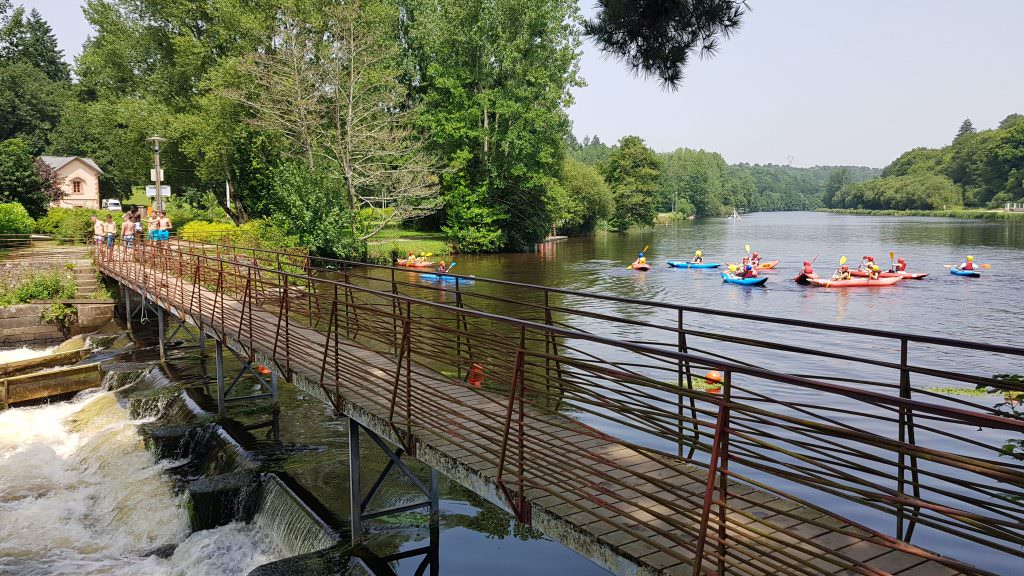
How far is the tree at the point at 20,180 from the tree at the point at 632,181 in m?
53.4

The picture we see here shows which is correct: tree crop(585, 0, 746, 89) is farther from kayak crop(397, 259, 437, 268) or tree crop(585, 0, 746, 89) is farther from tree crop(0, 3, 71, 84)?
tree crop(0, 3, 71, 84)

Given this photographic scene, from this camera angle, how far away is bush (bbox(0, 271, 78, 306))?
2394 cm

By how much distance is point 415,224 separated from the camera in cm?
6131

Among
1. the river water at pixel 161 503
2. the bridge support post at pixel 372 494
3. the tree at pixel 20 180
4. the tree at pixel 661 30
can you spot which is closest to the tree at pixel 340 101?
the tree at pixel 20 180

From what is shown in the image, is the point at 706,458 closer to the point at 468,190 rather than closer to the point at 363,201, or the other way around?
the point at 363,201

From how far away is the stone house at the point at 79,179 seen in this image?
68938 mm

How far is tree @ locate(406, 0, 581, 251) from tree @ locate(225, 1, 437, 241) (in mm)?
6286

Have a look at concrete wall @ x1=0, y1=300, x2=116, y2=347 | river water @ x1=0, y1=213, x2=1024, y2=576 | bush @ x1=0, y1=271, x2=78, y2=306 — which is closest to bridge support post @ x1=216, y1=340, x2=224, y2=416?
river water @ x1=0, y1=213, x2=1024, y2=576

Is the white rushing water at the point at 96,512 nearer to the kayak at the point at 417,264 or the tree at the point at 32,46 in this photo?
the kayak at the point at 417,264

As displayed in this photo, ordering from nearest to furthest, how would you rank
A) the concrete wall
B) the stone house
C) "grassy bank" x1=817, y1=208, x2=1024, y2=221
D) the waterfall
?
1. the waterfall
2. the concrete wall
3. the stone house
4. "grassy bank" x1=817, y1=208, x2=1024, y2=221

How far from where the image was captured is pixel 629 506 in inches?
215

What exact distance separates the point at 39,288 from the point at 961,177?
148 meters

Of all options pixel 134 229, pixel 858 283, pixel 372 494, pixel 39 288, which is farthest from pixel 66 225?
pixel 858 283

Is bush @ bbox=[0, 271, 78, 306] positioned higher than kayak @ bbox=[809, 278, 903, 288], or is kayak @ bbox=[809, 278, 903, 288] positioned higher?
bush @ bbox=[0, 271, 78, 306]
